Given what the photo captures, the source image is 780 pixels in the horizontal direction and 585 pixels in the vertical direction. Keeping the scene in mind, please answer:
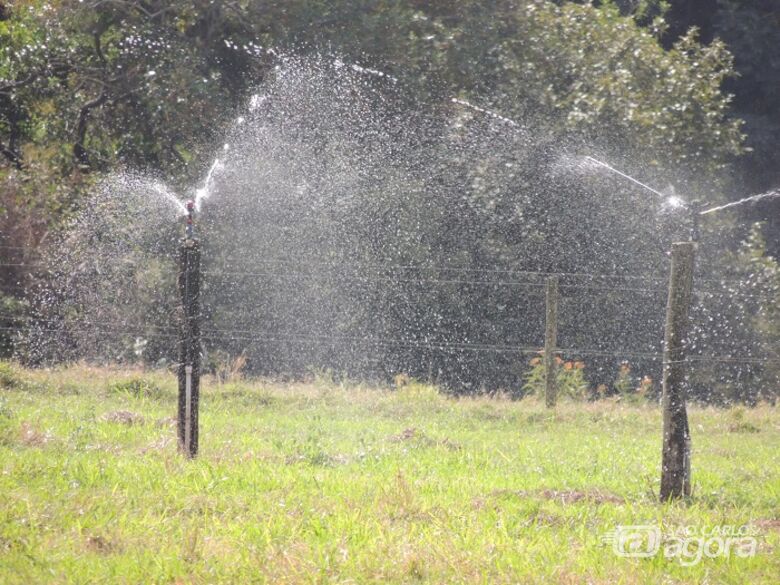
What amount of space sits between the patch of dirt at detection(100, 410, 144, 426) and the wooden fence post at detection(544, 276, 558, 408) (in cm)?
467

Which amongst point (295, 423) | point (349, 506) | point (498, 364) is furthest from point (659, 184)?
point (349, 506)

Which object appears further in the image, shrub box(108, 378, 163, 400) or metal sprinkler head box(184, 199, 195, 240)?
shrub box(108, 378, 163, 400)

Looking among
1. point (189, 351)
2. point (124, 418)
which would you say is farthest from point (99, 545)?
point (124, 418)

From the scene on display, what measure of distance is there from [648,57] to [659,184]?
1.93 metres

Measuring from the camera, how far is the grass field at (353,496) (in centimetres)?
507

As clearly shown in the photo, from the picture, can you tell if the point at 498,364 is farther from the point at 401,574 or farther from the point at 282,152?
the point at 401,574

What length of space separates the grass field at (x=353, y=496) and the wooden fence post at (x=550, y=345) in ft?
2.96

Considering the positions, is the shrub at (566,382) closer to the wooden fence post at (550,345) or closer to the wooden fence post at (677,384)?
the wooden fence post at (550,345)

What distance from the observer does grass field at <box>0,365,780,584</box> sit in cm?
507

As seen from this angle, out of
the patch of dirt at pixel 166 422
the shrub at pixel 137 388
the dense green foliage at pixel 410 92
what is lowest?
the patch of dirt at pixel 166 422

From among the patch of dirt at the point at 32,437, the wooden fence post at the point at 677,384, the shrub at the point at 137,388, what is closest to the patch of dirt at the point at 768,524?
the wooden fence post at the point at 677,384
